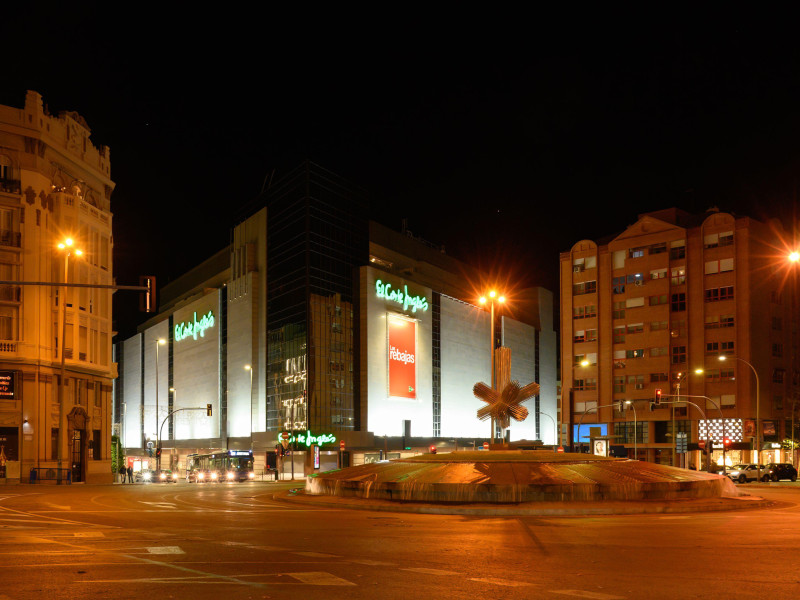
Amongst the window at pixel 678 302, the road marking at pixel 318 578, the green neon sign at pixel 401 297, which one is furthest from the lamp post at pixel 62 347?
the window at pixel 678 302

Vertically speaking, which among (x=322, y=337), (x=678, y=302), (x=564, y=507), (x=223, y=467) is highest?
(x=678, y=302)

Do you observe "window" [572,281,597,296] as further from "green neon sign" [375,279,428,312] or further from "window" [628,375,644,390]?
"green neon sign" [375,279,428,312]

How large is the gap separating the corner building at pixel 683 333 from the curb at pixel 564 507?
183 feet

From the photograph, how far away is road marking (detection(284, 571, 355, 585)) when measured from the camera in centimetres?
1155

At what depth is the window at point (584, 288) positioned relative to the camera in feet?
325

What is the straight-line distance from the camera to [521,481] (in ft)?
92.7

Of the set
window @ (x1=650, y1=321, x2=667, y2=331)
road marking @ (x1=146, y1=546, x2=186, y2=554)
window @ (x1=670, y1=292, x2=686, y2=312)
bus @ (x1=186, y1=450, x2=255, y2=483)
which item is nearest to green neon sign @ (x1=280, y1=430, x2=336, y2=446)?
bus @ (x1=186, y1=450, x2=255, y2=483)

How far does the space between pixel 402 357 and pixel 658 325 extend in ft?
95.7

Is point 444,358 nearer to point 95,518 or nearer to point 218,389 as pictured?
point 218,389

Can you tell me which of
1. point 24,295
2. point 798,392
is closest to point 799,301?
point 798,392

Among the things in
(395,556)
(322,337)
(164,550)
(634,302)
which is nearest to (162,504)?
(164,550)

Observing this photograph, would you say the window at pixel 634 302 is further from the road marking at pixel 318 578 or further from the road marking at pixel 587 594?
the road marking at pixel 587 594

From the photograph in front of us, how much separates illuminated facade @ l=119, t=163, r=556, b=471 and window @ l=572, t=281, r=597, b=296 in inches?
677

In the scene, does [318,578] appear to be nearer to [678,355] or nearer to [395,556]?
[395,556]
